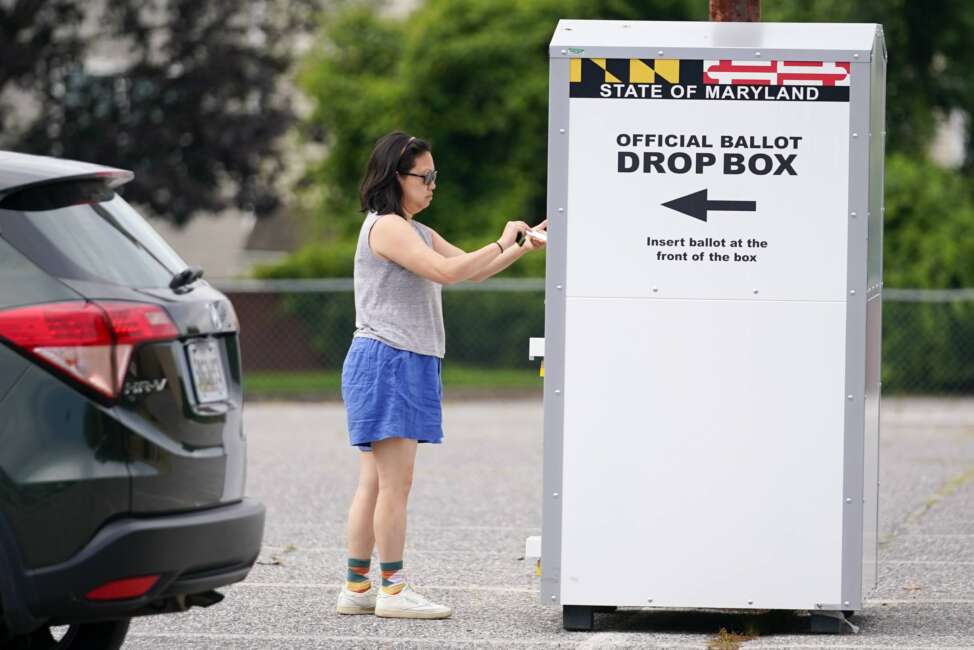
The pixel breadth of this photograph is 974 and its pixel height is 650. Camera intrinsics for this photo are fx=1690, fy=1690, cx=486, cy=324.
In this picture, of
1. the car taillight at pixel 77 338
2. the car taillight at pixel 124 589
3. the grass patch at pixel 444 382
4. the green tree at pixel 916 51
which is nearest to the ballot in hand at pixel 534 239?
the car taillight at pixel 77 338

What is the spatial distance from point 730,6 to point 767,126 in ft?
7.29

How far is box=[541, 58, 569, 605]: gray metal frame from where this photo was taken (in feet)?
19.7

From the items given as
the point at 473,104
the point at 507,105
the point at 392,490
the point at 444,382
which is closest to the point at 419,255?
the point at 392,490

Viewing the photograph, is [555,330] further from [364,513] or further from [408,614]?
[408,614]

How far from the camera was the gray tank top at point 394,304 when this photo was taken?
20.8 feet

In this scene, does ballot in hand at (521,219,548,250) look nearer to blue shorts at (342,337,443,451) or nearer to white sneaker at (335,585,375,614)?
blue shorts at (342,337,443,451)

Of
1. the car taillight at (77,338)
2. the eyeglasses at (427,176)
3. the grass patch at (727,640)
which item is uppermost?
the eyeglasses at (427,176)

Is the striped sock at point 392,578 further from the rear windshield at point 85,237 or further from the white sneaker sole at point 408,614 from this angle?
the rear windshield at point 85,237

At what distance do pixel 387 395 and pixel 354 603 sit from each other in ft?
2.88

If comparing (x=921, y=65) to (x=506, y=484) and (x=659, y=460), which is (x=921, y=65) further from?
(x=659, y=460)

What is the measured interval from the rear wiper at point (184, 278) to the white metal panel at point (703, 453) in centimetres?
154

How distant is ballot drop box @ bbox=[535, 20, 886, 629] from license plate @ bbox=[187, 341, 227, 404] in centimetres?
154

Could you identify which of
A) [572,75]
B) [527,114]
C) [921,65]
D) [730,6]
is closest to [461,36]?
[527,114]

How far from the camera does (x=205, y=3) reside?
71.7 ft
